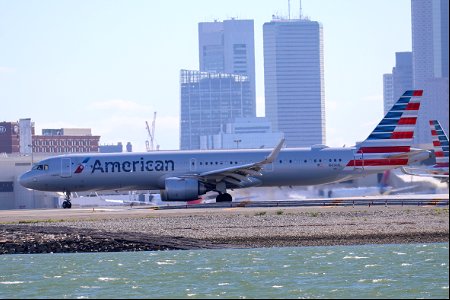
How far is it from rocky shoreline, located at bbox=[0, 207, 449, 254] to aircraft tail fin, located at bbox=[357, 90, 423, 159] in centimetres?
1124

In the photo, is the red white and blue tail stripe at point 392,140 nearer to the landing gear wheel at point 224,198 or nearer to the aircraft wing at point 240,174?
the aircraft wing at point 240,174

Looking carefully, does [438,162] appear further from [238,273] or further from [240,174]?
[238,273]

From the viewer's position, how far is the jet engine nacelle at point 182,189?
222ft

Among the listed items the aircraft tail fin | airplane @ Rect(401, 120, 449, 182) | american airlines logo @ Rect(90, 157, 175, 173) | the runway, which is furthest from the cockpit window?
airplane @ Rect(401, 120, 449, 182)

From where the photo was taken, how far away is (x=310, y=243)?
4538 centimetres

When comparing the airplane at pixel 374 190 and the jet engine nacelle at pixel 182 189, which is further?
the jet engine nacelle at pixel 182 189

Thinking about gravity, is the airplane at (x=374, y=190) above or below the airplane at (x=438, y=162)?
below

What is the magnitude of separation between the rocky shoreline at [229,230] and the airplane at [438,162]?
1.77m

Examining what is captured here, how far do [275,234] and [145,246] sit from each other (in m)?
5.95

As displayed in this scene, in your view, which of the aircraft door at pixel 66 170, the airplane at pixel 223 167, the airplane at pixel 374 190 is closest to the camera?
the airplane at pixel 374 190

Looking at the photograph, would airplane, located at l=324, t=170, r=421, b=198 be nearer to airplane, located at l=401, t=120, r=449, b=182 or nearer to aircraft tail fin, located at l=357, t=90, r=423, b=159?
airplane, located at l=401, t=120, r=449, b=182

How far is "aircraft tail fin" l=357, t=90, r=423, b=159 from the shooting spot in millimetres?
69812

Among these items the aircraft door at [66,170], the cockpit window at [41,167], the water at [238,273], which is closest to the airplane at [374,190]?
the water at [238,273]

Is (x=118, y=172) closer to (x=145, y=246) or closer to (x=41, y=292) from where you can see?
(x=145, y=246)
